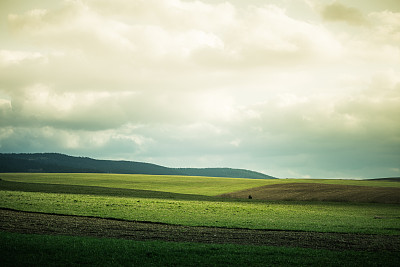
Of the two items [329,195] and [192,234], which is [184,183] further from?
[192,234]

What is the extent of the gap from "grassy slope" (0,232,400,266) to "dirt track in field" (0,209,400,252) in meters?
2.78

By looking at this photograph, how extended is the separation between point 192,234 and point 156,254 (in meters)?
8.17

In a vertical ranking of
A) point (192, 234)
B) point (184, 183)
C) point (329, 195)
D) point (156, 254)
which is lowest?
point (192, 234)

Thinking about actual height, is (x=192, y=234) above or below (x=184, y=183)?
below

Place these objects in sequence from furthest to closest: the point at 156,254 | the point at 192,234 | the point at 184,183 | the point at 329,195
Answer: the point at 184,183 → the point at 329,195 → the point at 192,234 → the point at 156,254

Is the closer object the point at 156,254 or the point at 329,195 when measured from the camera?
the point at 156,254

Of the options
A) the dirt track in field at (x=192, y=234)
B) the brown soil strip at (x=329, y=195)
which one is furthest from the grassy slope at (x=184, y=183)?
the dirt track in field at (x=192, y=234)

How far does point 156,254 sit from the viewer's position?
18094 mm

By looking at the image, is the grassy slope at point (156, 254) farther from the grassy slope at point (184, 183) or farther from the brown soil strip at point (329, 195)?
the grassy slope at point (184, 183)

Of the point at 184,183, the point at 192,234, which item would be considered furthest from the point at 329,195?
the point at 184,183

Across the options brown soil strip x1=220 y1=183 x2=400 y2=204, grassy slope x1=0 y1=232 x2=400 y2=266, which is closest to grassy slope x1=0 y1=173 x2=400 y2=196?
brown soil strip x1=220 y1=183 x2=400 y2=204

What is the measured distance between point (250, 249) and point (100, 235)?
36.8 ft

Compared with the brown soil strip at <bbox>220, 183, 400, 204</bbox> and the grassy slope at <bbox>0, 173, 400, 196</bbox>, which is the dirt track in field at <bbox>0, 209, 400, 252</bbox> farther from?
the grassy slope at <bbox>0, 173, 400, 196</bbox>

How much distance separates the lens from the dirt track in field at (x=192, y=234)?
76.2 feet
